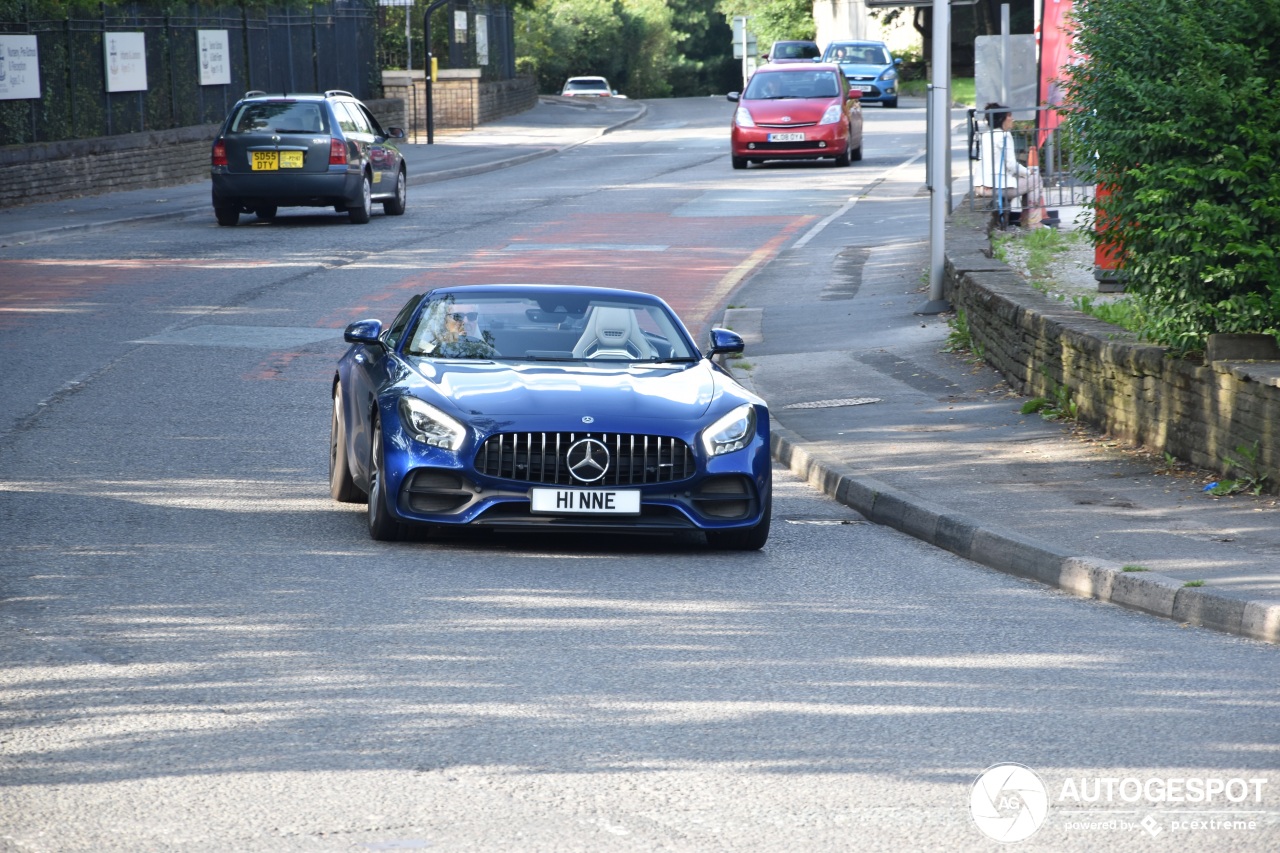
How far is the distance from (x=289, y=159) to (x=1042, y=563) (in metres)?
19.3

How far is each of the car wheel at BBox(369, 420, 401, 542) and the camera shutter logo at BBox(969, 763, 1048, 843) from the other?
402 cm

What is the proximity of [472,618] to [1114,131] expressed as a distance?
4985 millimetres

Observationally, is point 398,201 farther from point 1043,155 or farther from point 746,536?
point 746,536

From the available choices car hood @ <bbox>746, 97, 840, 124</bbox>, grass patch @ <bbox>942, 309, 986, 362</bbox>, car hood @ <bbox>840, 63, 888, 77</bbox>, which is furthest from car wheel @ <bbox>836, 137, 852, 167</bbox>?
grass patch @ <bbox>942, 309, 986, 362</bbox>

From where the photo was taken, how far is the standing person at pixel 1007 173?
21.4 meters

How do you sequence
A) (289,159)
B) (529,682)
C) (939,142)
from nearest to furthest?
(529,682) < (939,142) < (289,159)

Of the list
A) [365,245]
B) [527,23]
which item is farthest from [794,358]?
[527,23]

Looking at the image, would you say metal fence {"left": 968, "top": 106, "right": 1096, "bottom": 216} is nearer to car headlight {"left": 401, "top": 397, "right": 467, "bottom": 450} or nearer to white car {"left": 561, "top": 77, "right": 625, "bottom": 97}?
car headlight {"left": 401, "top": 397, "right": 467, "bottom": 450}

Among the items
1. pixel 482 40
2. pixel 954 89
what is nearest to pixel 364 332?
pixel 482 40

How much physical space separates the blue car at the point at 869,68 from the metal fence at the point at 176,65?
601 inches

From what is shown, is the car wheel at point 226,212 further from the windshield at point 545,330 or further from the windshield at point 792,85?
the windshield at point 545,330

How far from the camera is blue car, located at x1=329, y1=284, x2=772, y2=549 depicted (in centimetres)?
861

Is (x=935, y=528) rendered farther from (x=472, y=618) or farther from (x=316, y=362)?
(x=316, y=362)

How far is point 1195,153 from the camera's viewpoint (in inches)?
402
